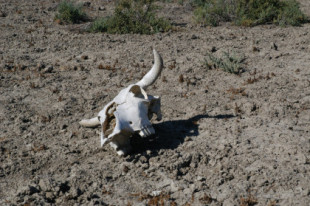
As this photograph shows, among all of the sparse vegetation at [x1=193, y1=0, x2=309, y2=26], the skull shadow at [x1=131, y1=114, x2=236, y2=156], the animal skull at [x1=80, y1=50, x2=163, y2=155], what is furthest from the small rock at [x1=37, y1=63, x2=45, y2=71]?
the sparse vegetation at [x1=193, y1=0, x2=309, y2=26]

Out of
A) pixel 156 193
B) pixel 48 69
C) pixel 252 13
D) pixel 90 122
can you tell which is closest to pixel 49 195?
pixel 156 193

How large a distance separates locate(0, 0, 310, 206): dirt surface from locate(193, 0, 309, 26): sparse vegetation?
0.88m

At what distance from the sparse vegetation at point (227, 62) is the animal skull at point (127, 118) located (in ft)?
9.92

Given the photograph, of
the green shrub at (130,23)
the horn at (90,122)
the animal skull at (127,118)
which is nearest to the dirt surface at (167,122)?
the horn at (90,122)

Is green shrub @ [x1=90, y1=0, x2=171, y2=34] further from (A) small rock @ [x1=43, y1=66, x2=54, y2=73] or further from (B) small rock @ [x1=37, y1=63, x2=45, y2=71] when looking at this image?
(A) small rock @ [x1=43, y1=66, x2=54, y2=73]

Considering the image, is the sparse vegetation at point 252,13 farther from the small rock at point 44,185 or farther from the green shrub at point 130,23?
the small rock at point 44,185

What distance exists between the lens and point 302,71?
8133mm

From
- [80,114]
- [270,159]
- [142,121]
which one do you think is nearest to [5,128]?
[80,114]

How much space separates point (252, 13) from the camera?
12.2 meters

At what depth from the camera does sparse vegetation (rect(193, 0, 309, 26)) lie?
1185 centimetres

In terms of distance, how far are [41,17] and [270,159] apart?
10530 mm

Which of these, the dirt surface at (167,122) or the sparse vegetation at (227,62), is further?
the sparse vegetation at (227,62)

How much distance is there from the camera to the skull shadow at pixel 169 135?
561 centimetres

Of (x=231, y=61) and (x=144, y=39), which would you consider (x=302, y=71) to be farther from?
(x=144, y=39)
